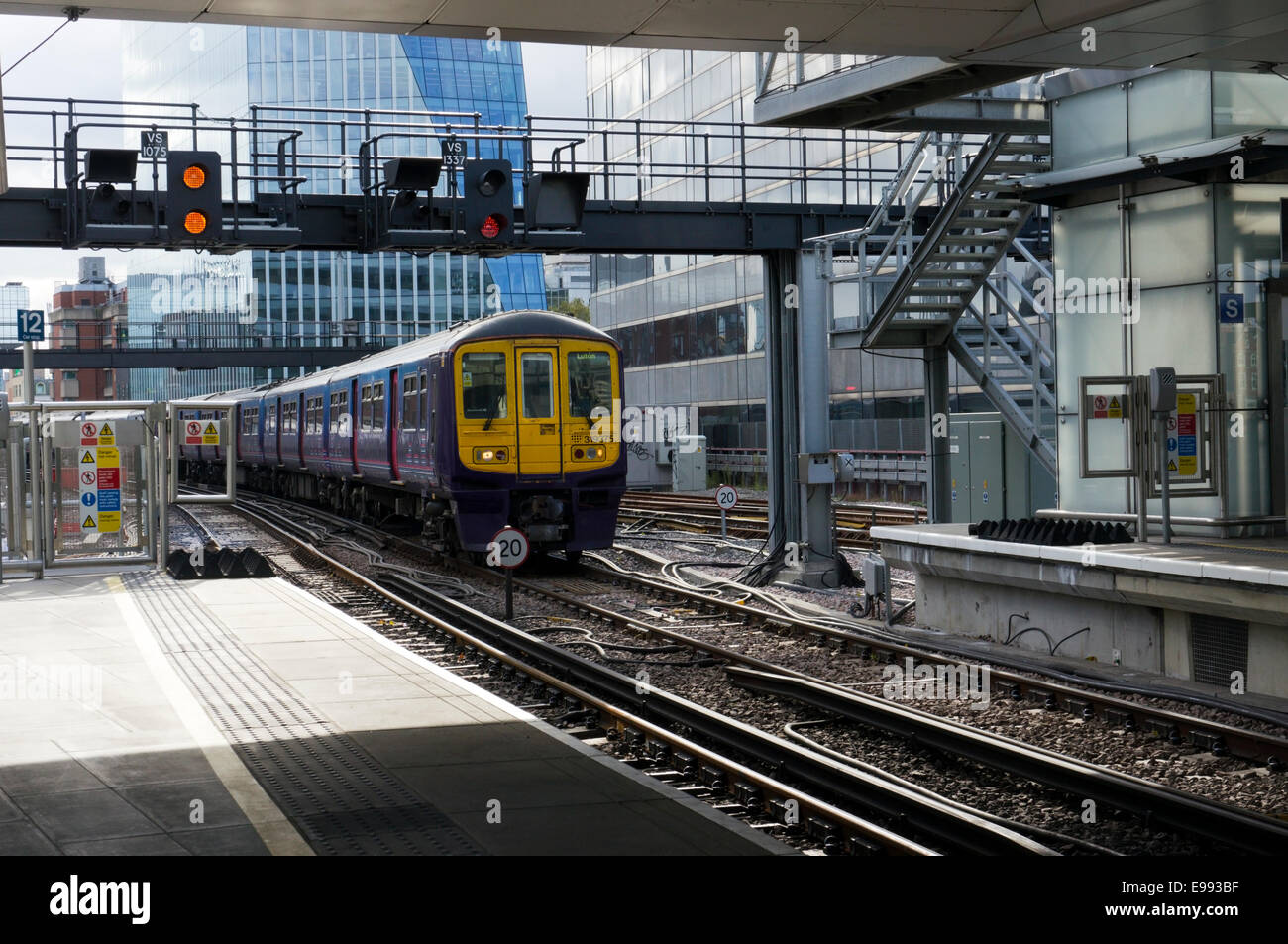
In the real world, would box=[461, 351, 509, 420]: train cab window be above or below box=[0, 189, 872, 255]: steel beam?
below

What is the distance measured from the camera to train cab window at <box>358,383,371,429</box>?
24609 mm

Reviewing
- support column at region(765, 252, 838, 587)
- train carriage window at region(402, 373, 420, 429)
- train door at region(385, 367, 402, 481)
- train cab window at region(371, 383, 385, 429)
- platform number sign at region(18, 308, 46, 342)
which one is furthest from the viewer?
train cab window at region(371, 383, 385, 429)

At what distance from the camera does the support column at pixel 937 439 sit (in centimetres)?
1797

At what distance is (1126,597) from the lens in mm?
12305

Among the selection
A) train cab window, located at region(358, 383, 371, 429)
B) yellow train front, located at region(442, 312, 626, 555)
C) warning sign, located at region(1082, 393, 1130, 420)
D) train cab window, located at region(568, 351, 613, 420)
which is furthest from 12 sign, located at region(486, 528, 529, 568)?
train cab window, located at region(358, 383, 371, 429)

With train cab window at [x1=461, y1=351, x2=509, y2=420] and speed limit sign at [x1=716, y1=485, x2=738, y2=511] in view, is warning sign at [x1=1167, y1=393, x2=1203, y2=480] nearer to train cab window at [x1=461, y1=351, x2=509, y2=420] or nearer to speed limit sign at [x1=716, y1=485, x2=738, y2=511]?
train cab window at [x1=461, y1=351, x2=509, y2=420]

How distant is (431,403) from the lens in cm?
1983

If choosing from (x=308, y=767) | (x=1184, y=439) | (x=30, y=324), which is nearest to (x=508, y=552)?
(x=1184, y=439)

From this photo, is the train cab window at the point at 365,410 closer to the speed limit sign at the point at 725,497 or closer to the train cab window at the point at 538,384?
the train cab window at the point at 538,384

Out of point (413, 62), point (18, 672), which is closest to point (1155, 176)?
point (18, 672)

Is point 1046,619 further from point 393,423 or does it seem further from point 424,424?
point 393,423

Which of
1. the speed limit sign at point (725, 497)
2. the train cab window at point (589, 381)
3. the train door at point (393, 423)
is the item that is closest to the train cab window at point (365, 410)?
the train door at point (393, 423)

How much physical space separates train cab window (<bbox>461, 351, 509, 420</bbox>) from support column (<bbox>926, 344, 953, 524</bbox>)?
5.58 metres

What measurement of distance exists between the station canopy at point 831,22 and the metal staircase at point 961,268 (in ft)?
17.2
